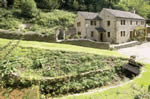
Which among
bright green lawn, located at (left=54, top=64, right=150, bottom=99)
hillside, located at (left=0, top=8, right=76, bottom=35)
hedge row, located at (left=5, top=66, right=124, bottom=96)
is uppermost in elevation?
hillside, located at (left=0, top=8, right=76, bottom=35)

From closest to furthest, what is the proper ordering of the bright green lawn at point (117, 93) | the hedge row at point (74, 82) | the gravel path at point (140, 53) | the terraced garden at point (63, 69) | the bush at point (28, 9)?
the bright green lawn at point (117, 93)
the hedge row at point (74, 82)
the terraced garden at point (63, 69)
the gravel path at point (140, 53)
the bush at point (28, 9)

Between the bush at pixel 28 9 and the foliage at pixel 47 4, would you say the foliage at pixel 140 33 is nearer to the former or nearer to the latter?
the foliage at pixel 47 4

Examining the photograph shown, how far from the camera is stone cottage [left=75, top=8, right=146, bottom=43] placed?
27.7 m

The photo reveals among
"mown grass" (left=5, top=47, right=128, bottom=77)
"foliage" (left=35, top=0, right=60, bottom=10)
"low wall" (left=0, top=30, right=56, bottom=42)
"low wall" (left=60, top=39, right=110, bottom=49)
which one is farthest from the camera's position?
"foliage" (left=35, top=0, right=60, bottom=10)

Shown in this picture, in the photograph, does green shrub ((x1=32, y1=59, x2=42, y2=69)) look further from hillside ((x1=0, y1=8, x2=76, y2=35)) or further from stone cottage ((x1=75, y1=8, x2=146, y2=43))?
stone cottage ((x1=75, y1=8, x2=146, y2=43))

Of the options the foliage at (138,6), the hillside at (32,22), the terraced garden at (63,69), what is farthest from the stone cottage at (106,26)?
the foliage at (138,6)

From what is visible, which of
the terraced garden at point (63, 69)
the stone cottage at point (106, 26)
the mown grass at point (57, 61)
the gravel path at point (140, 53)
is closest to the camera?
the terraced garden at point (63, 69)

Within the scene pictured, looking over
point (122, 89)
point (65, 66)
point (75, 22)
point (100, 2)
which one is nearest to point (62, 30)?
point (75, 22)

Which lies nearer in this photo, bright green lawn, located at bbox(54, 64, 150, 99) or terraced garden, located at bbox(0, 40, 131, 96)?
bright green lawn, located at bbox(54, 64, 150, 99)

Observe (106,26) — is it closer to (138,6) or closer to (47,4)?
(47,4)

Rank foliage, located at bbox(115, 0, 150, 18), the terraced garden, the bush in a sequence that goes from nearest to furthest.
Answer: the terraced garden → the bush → foliage, located at bbox(115, 0, 150, 18)

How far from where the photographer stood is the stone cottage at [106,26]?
27672mm

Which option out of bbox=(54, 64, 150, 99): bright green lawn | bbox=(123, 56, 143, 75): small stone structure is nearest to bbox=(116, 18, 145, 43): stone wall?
bbox=(123, 56, 143, 75): small stone structure

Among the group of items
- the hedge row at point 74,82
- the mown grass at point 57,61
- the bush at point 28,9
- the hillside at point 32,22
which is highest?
the bush at point 28,9
